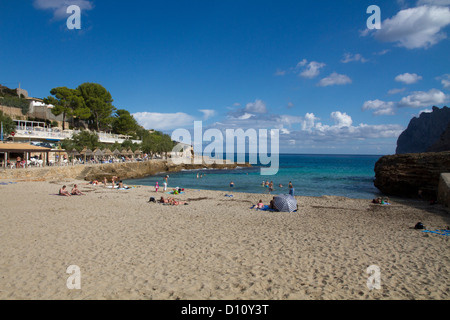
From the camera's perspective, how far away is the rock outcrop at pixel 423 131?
92250mm

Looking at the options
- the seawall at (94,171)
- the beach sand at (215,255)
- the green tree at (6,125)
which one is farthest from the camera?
the green tree at (6,125)

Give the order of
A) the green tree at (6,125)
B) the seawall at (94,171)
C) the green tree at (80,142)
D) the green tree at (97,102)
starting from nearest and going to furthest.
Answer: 1. the seawall at (94,171)
2. the green tree at (6,125)
3. the green tree at (80,142)
4. the green tree at (97,102)

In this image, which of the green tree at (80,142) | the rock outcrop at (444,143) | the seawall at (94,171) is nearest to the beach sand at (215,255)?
the seawall at (94,171)

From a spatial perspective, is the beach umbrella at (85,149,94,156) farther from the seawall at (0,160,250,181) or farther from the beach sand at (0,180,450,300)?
the beach sand at (0,180,450,300)

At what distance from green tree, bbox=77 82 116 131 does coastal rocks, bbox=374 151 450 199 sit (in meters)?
52.2

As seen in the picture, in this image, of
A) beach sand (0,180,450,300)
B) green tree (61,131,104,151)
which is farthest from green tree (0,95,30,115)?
beach sand (0,180,450,300)

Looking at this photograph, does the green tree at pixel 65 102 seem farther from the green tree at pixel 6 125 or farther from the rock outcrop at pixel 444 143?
the rock outcrop at pixel 444 143

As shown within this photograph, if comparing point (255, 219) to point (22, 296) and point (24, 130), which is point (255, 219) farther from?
point (24, 130)

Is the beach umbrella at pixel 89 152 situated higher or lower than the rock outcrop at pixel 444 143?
lower

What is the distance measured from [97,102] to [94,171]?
85.8 ft

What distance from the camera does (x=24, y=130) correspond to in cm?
3378

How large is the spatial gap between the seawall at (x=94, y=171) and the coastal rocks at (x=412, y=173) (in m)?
31.8
